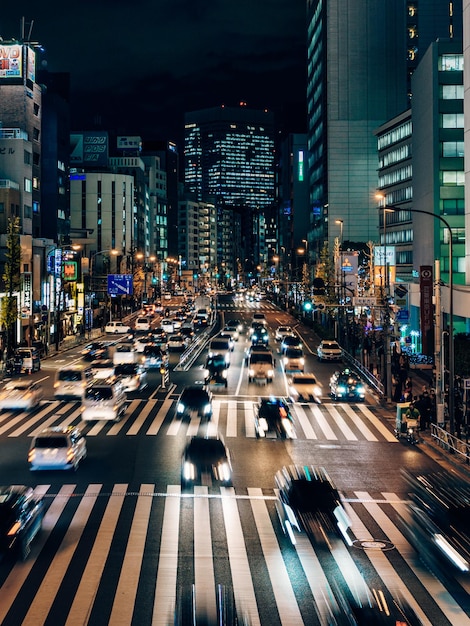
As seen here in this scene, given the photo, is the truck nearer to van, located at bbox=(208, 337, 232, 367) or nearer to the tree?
van, located at bbox=(208, 337, 232, 367)

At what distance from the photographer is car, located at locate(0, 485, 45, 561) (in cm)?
1551

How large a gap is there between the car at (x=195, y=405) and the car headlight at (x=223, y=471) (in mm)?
10176

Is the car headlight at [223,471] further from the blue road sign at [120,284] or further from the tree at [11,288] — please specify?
the blue road sign at [120,284]

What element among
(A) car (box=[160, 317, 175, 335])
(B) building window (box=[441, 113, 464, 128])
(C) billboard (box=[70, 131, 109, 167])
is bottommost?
(A) car (box=[160, 317, 175, 335])

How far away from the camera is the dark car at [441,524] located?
15.6 m

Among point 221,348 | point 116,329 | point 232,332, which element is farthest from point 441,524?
point 116,329

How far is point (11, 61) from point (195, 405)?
70.7 meters

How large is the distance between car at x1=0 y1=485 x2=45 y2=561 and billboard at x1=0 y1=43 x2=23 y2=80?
80547 millimetres

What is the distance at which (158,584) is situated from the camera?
14.0 metres

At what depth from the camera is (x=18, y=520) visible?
15.9 m

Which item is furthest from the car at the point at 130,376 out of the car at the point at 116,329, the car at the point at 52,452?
the car at the point at 116,329

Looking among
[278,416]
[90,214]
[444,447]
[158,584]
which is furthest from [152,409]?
[90,214]

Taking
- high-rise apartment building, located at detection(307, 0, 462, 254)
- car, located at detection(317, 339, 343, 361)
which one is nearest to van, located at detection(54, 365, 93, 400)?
car, located at detection(317, 339, 343, 361)

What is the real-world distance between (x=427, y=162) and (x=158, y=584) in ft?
214
